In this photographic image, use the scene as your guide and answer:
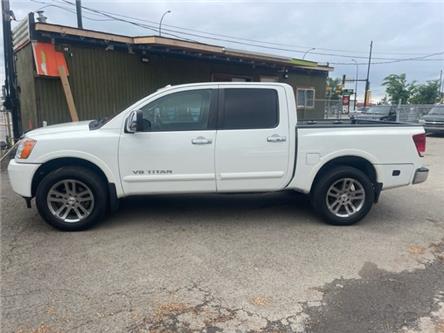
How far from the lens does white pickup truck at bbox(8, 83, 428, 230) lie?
4480 mm

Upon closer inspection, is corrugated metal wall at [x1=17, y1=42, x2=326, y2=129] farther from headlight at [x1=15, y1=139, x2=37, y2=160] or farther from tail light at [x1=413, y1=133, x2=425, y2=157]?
tail light at [x1=413, y1=133, x2=425, y2=157]

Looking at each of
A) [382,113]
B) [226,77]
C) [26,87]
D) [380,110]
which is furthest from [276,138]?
[380,110]

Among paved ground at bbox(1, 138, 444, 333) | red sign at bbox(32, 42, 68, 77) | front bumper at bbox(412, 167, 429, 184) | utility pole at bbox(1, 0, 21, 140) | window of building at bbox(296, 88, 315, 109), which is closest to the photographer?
paved ground at bbox(1, 138, 444, 333)

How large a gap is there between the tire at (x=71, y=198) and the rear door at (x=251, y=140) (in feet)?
5.09

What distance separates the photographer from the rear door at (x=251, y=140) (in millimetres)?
4676

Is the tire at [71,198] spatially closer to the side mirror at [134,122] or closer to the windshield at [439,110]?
the side mirror at [134,122]

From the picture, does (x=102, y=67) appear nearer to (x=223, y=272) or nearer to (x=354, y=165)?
(x=354, y=165)

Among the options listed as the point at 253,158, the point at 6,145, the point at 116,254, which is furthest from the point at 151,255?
the point at 6,145

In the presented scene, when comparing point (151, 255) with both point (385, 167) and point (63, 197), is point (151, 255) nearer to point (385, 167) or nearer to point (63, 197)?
point (63, 197)

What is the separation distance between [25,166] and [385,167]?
4624 millimetres

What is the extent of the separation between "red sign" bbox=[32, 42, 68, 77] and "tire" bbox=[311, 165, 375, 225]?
8.36 meters

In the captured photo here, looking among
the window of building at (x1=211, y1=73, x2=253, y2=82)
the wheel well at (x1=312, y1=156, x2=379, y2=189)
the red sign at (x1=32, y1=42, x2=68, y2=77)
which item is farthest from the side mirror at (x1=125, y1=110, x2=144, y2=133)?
the window of building at (x1=211, y1=73, x2=253, y2=82)

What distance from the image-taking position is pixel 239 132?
185 inches

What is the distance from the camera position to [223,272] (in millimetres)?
3605
